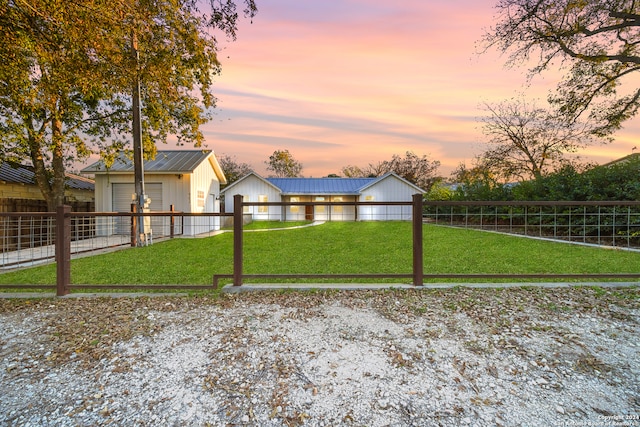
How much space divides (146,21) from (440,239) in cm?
972

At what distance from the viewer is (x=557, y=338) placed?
2906 millimetres

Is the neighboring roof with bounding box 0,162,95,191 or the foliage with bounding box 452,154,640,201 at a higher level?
the neighboring roof with bounding box 0,162,95,191

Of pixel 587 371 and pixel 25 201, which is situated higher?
pixel 25 201

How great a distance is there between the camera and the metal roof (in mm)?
12855

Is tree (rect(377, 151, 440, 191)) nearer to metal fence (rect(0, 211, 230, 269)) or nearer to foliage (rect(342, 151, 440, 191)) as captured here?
foliage (rect(342, 151, 440, 191))

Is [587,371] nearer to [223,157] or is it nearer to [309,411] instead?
[309,411]

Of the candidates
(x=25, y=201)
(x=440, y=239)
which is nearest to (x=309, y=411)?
(x=440, y=239)

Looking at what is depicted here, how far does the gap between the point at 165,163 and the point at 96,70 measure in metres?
9.19

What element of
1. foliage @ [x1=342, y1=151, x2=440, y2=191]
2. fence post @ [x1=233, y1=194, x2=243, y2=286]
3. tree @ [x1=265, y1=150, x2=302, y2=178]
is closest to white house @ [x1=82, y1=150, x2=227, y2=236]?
fence post @ [x1=233, y1=194, x2=243, y2=286]

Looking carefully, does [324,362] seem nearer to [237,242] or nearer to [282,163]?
[237,242]

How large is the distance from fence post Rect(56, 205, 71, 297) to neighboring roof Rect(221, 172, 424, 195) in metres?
17.5

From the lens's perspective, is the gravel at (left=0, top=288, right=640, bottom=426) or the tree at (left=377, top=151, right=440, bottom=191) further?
the tree at (left=377, top=151, right=440, bottom=191)

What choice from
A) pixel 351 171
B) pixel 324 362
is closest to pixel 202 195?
pixel 324 362

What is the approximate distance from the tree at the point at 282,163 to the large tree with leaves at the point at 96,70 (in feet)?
95.6
